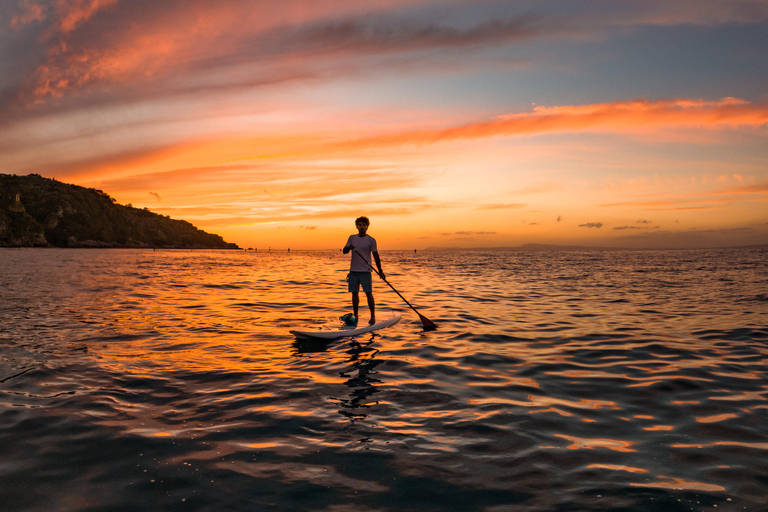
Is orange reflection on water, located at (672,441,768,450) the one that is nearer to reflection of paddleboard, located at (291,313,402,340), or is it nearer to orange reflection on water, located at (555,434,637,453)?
orange reflection on water, located at (555,434,637,453)

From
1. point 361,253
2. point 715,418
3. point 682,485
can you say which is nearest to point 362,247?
point 361,253

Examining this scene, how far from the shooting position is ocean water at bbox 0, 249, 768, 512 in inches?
149

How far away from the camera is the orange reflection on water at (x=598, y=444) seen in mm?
4688

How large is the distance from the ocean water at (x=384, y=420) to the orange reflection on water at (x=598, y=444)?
28mm

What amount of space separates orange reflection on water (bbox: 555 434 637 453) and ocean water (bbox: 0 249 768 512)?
28 millimetres

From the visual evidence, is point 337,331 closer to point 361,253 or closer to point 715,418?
point 361,253

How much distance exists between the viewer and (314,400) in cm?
628

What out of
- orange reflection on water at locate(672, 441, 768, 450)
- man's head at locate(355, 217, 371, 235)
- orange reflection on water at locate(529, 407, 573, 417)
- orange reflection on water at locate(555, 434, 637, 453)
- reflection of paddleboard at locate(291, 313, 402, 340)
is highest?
man's head at locate(355, 217, 371, 235)

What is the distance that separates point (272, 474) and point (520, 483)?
241cm

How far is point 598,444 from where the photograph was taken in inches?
189

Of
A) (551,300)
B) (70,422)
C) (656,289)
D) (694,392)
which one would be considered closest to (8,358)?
(70,422)

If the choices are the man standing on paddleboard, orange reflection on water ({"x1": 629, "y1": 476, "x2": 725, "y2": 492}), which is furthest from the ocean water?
the man standing on paddleboard

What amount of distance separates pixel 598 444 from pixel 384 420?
260cm

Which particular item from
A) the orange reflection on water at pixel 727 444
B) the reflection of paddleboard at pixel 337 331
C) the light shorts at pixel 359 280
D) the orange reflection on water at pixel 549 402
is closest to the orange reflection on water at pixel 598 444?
the orange reflection on water at pixel 727 444
